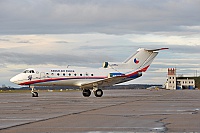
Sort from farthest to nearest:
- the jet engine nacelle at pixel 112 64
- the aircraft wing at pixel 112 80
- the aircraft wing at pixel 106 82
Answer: the jet engine nacelle at pixel 112 64 < the aircraft wing at pixel 112 80 < the aircraft wing at pixel 106 82

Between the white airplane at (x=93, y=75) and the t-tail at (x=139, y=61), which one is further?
the t-tail at (x=139, y=61)

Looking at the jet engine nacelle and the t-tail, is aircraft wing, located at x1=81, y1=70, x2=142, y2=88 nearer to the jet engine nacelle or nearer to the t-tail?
the t-tail

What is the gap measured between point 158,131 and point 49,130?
3.37 meters

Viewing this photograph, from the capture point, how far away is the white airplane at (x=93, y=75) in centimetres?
5288

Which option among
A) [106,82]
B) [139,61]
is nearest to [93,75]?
[106,82]

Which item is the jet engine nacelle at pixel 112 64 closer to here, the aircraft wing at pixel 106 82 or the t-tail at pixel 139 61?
the t-tail at pixel 139 61

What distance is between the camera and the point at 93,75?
5412 centimetres

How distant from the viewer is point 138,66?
55.9 m

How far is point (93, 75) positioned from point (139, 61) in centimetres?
557

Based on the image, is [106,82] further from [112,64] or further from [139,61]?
[139,61]

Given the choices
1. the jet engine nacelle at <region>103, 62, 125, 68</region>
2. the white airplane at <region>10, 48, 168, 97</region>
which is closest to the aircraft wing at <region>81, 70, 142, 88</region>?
the white airplane at <region>10, 48, 168, 97</region>

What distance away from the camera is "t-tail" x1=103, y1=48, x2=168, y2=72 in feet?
182

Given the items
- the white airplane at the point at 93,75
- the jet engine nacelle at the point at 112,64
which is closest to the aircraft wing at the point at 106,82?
the white airplane at the point at 93,75

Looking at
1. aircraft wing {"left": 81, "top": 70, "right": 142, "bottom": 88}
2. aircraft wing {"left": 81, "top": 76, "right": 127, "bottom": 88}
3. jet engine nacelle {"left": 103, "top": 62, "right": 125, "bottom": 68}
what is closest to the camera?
aircraft wing {"left": 81, "top": 76, "right": 127, "bottom": 88}
